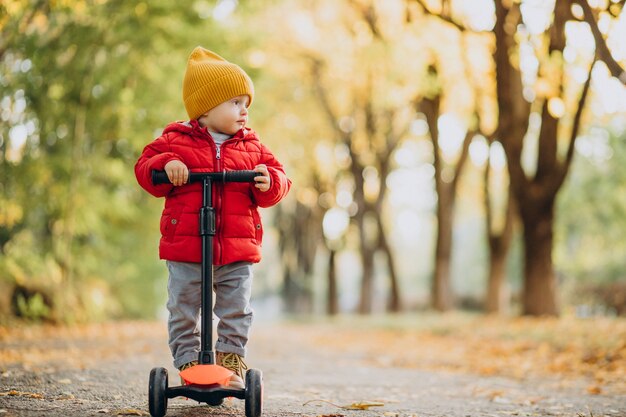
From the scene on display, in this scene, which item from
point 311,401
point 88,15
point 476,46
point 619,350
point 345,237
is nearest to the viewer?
point 311,401

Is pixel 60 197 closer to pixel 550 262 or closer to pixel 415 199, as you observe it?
pixel 550 262

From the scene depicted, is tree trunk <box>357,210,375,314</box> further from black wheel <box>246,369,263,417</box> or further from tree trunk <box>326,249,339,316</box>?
black wheel <box>246,369,263,417</box>

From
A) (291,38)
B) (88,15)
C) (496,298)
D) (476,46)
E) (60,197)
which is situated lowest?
(496,298)

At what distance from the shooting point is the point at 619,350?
8305mm

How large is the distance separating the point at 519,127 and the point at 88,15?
26.5 ft

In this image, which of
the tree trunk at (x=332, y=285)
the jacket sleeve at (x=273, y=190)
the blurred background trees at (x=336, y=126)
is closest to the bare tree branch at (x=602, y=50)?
the blurred background trees at (x=336, y=126)

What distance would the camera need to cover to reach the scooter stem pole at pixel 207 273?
3.70 meters

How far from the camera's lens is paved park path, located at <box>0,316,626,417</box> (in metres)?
4.25

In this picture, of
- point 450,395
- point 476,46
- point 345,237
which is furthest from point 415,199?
point 450,395

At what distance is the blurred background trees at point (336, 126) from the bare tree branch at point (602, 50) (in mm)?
22

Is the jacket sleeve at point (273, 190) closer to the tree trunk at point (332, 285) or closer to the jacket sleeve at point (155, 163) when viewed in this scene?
the jacket sleeve at point (155, 163)

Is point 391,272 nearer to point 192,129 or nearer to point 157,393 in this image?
point 192,129

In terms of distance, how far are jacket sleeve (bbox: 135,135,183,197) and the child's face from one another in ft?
0.89

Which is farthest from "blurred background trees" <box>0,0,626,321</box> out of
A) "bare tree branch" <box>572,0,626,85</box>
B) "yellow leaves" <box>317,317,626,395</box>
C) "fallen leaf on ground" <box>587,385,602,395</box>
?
"fallen leaf on ground" <box>587,385,602,395</box>
